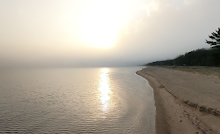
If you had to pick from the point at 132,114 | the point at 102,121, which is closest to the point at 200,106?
the point at 132,114

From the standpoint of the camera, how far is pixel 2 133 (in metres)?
8.14

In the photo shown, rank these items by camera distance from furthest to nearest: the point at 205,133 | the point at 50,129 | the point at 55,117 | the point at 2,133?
1. the point at 55,117
2. the point at 50,129
3. the point at 2,133
4. the point at 205,133

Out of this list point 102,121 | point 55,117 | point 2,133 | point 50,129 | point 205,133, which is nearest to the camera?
point 205,133

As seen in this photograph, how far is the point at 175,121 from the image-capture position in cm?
925

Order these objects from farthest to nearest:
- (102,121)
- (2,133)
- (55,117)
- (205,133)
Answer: (55,117), (102,121), (2,133), (205,133)

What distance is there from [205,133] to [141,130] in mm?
3405

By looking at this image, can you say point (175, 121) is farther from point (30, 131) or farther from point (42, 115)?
point (42, 115)

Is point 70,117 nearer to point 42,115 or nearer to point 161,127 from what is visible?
point 42,115

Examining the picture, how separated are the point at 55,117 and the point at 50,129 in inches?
86.0

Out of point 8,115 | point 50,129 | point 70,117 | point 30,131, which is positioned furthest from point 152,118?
point 8,115

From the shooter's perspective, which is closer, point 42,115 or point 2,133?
point 2,133

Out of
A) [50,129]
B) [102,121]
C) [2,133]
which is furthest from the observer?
[102,121]

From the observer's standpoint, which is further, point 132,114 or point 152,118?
point 132,114

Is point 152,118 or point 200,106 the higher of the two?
point 200,106
